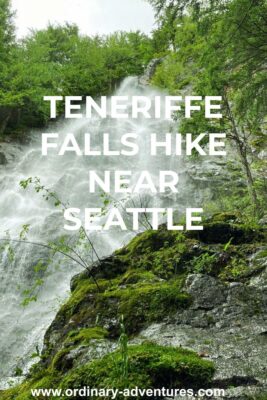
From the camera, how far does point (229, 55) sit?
741 cm

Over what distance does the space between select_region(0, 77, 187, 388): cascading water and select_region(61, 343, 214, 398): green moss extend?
3.97 m

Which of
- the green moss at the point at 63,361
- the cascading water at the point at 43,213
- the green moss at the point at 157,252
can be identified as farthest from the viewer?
the cascading water at the point at 43,213

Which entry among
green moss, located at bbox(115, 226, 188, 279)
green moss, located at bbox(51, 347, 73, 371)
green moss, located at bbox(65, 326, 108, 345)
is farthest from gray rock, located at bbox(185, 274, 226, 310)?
green moss, located at bbox(51, 347, 73, 371)

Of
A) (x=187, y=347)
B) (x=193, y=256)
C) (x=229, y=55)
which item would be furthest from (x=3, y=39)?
(x=187, y=347)

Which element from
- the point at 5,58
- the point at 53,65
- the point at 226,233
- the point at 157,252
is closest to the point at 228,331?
the point at 157,252

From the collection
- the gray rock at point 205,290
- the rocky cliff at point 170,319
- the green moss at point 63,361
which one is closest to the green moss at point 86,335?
the rocky cliff at point 170,319

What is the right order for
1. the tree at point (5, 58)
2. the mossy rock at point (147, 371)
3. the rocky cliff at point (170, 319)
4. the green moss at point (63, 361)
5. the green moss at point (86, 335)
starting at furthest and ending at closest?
the tree at point (5, 58)
the green moss at point (86, 335)
the green moss at point (63, 361)
the rocky cliff at point (170, 319)
the mossy rock at point (147, 371)

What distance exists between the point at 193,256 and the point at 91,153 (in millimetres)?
14500

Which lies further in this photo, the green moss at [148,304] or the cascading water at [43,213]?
the cascading water at [43,213]

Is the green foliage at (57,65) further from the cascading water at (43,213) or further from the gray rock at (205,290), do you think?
the gray rock at (205,290)

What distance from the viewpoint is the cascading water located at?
968 cm

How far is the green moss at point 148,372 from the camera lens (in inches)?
122

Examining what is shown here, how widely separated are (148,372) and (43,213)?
44.9ft

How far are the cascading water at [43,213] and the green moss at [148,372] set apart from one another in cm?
397
